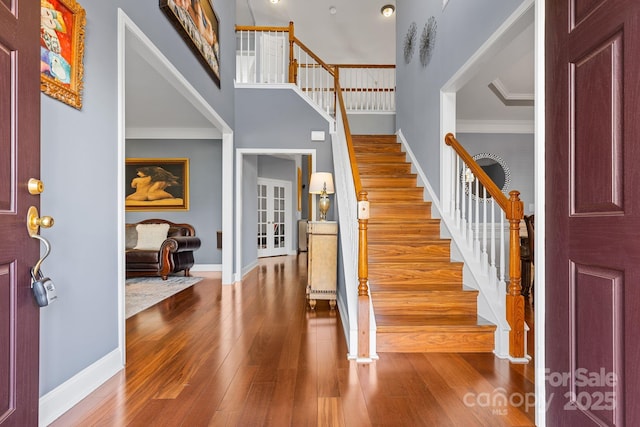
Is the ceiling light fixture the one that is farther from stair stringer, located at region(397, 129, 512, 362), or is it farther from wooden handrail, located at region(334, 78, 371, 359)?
wooden handrail, located at region(334, 78, 371, 359)

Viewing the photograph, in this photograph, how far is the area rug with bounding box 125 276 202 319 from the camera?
12.8 ft

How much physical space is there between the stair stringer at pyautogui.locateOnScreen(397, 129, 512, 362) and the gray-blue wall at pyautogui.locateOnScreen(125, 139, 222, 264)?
13.7 feet

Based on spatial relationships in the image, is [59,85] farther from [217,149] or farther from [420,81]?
[217,149]

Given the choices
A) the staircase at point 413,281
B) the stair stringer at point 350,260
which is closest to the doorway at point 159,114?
the stair stringer at point 350,260

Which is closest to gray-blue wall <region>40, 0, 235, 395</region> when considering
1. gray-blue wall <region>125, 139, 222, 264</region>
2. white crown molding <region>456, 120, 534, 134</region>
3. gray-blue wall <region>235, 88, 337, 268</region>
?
gray-blue wall <region>235, 88, 337, 268</region>

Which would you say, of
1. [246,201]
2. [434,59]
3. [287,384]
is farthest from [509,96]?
[287,384]

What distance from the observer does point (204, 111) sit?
4.24 meters

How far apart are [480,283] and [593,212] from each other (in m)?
1.81

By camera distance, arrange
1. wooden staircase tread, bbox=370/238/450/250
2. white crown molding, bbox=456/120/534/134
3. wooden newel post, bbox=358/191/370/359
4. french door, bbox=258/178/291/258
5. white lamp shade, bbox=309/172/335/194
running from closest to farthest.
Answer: wooden newel post, bbox=358/191/370/359 < wooden staircase tread, bbox=370/238/450/250 < white lamp shade, bbox=309/172/335/194 < white crown molding, bbox=456/120/534/134 < french door, bbox=258/178/291/258

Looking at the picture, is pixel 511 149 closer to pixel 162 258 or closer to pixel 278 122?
pixel 278 122

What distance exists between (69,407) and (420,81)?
14.6ft

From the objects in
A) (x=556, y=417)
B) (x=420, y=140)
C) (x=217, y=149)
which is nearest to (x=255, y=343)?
(x=556, y=417)

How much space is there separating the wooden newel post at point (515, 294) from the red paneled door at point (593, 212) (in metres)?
1.06

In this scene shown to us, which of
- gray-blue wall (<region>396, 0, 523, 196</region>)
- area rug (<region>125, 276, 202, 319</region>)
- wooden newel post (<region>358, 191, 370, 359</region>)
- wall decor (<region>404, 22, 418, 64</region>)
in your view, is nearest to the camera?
wooden newel post (<region>358, 191, 370, 359</region>)
